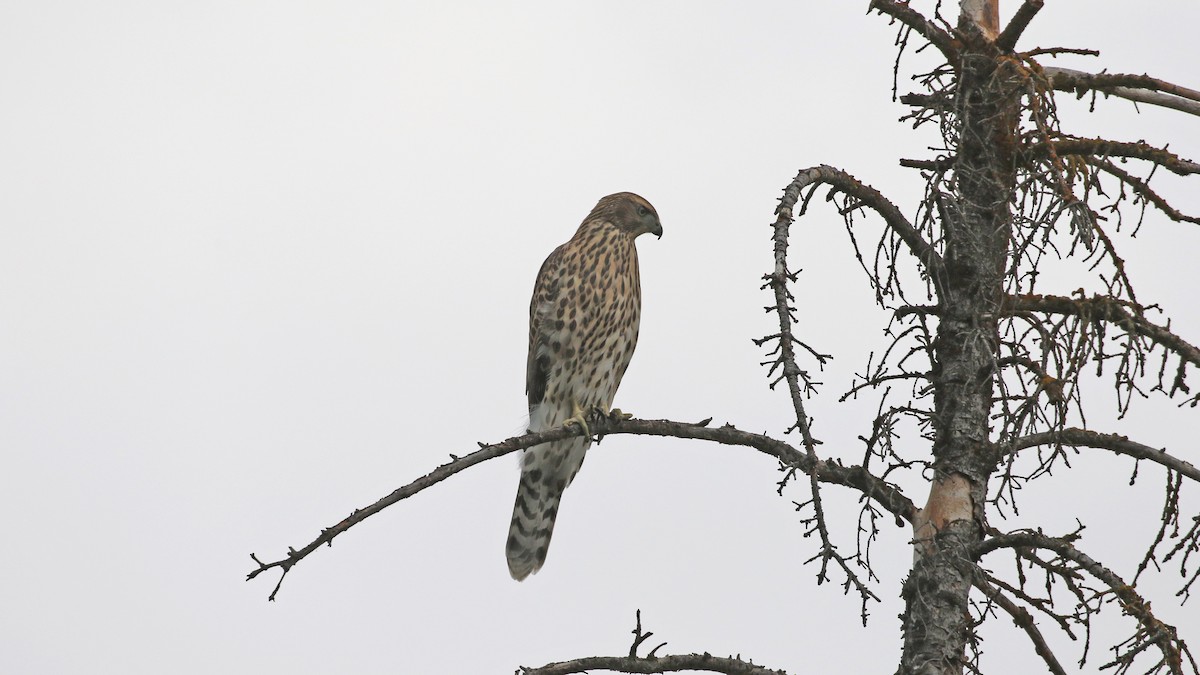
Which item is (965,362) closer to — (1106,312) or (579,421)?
(1106,312)

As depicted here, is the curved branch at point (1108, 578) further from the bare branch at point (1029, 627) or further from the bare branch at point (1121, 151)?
the bare branch at point (1121, 151)

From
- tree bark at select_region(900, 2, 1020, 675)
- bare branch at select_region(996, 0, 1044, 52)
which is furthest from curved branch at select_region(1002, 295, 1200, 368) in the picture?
bare branch at select_region(996, 0, 1044, 52)

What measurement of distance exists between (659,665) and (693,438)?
2.66 ft

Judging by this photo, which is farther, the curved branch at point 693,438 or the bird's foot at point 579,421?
the bird's foot at point 579,421

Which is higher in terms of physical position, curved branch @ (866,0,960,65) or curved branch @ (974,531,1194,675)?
curved branch @ (866,0,960,65)

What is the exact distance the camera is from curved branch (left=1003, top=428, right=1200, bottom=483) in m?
4.55

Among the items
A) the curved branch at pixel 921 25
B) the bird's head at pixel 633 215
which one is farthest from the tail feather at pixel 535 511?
the curved branch at pixel 921 25

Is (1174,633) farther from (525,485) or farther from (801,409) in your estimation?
(525,485)

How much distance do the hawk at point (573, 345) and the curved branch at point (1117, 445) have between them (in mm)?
2761

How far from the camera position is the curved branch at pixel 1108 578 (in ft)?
14.2

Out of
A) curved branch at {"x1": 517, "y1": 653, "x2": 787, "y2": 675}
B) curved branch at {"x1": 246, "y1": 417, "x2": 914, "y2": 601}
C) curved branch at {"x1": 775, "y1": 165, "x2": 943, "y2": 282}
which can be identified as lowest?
curved branch at {"x1": 517, "y1": 653, "x2": 787, "y2": 675}

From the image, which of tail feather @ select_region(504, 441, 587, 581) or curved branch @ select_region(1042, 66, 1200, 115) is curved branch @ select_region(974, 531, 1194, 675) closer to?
curved branch @ select_region(1042, 66, 1200, 115)

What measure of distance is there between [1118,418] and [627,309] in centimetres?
355

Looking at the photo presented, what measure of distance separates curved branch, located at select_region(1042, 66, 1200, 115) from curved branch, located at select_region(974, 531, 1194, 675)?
1.51 meters
